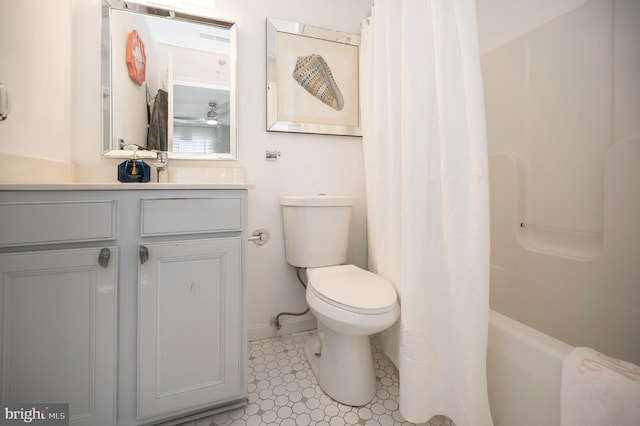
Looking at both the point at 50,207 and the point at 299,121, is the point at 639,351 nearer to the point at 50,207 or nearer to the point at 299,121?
the point at 299,121

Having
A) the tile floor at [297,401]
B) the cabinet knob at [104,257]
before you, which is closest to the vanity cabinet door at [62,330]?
the cabinet knob at [104,257]

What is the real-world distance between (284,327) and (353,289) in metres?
0.69

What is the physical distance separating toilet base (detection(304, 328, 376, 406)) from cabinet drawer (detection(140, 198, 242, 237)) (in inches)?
24.5

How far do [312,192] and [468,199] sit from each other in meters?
0.91

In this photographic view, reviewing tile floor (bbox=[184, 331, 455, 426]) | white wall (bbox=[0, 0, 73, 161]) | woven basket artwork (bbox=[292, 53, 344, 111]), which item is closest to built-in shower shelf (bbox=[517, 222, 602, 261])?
tile floor (bbox=[184, 331, 455, 426])

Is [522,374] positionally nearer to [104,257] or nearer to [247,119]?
[104,257]

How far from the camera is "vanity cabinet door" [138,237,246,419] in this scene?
0.81 m

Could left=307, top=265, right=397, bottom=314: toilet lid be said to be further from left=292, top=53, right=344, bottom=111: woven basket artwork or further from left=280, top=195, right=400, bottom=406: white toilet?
left=292, top=53, right=344, bottom=111: woven basket artwork

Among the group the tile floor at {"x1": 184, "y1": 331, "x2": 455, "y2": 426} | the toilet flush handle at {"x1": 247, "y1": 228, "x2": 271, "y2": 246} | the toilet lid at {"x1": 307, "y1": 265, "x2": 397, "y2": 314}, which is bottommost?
the tile floor at {"x1": 184, "y1": 331, "x2": 455, "y2": 426}

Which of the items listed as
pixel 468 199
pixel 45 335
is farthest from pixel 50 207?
pixel 468 199

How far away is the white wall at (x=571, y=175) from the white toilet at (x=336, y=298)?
71cm

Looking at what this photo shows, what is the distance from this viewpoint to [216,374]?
2.90ft

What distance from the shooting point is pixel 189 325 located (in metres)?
0.84

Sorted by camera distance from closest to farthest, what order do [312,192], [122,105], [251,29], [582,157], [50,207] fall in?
[50,207]
[582,157]
[122,105]
[251,29]
[312,192]
